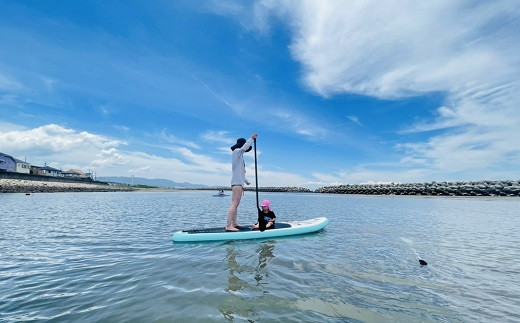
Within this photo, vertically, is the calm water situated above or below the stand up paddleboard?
below

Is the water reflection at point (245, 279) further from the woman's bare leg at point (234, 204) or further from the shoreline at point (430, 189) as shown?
the shoreline at point (430, 189)

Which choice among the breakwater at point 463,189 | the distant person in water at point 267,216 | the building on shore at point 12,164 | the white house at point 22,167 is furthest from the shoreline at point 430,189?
the distant person in water at point 267,216

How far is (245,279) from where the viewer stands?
6562mm

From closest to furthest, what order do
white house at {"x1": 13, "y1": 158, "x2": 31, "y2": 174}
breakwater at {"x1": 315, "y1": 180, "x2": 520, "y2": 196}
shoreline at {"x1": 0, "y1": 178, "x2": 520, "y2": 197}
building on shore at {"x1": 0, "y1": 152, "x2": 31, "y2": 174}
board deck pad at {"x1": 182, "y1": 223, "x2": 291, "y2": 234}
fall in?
board deck pad at {"x1": 182, "y1": 223, "x2": 291, "y2": 234} → breakwater at {"x1": 315, "y1": 180, "x2": 520, "y2": 196} → shoreline at {"x1": 0, "y1": 178, "x2": 520, "y2": 197} → building on shore at {"x1": 0, "y1": 152, "x2": 31, "y2": 174} → white house at {"x1": 13, "y1": 158, "x2": 31, "y2": 174}

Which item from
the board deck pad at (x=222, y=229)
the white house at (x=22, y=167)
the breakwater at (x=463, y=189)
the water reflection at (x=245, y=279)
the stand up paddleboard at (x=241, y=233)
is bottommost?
the water reflection at (x=245, y=279)

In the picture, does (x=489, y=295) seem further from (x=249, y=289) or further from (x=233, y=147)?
(x=233, y=147)

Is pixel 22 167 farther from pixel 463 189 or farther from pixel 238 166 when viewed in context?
pixel 463 189

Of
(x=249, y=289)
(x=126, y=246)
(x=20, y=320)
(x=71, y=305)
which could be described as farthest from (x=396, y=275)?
(x=126, y=246)

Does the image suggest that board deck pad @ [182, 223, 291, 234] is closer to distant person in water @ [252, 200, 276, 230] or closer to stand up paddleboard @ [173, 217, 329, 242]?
stand up paddleboard @ [173, 217, 329, 242]

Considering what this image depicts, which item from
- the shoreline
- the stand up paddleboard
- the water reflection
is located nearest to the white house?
the shoreline

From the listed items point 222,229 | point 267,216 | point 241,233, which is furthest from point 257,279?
A: point 267,216

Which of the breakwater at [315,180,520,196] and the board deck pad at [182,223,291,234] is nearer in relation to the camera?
the board deck pad at [182,223,291,234]

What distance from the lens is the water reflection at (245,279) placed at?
4.79 m

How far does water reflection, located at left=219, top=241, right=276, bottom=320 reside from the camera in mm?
4785
